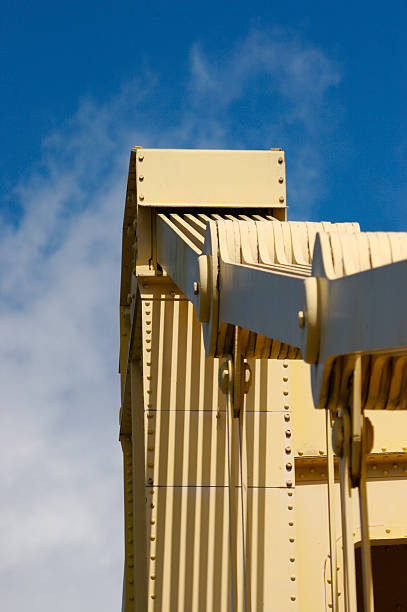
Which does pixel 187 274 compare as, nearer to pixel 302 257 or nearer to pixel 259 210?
pixel 302 257

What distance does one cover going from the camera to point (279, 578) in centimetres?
702

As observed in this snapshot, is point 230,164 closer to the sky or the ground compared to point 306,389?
closer to the sky

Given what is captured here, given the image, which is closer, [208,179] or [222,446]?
[222,446]

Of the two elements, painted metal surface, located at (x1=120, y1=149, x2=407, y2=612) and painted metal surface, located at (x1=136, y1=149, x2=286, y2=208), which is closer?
painted metal surface, located at (x1=120, y1=149, x2=407, y2=612)

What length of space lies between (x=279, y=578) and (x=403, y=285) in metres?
4.59

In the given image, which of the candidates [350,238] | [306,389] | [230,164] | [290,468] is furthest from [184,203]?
[350,238]

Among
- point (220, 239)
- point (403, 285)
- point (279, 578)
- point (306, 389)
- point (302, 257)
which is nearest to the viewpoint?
point (403, 285)

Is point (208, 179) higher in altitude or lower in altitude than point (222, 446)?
higher

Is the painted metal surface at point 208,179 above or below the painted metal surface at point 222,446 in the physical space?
above

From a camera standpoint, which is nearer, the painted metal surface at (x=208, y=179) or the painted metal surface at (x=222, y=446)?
the painted metal surface at (x=222, y=446)

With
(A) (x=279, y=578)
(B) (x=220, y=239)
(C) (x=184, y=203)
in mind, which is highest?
(C) (x=184, y=203)

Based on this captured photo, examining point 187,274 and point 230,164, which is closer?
point 187,274

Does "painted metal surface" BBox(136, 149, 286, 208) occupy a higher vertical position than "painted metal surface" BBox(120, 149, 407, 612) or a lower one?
higher

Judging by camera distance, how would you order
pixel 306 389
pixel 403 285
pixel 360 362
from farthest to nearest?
pixel 306 389 < pixel 360 362 < pixel 403 285
